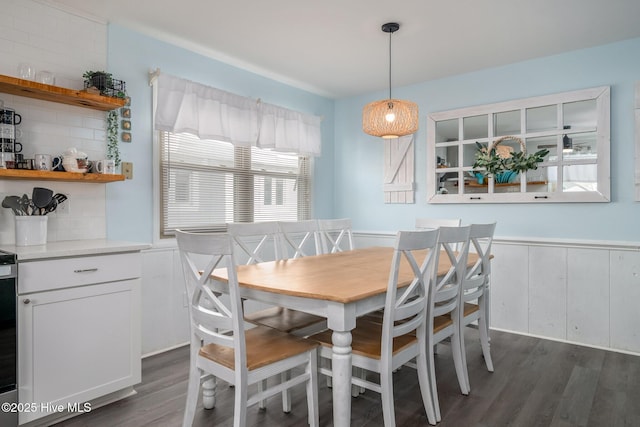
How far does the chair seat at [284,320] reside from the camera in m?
2.20

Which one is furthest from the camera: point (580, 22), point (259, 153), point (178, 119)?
point (259, 153)

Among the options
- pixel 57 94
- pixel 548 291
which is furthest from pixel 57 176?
pixel 548 291

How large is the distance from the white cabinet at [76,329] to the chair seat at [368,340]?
3.79 feet

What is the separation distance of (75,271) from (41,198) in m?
0.55

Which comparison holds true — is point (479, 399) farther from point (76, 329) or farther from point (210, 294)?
point (76, 329)

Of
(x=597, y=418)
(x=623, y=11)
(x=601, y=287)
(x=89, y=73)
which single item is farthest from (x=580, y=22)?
(x=89, y=73)

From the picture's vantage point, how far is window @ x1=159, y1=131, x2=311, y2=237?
3.26 m

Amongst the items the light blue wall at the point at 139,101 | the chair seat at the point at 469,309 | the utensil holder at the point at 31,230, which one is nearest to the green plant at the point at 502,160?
the chair seat at the point at 469,309

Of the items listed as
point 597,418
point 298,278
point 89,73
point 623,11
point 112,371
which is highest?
point 623,11

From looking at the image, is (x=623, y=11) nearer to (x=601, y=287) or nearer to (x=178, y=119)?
(x=601, y=287)

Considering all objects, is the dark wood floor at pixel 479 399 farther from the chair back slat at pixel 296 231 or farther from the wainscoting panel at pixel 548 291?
the chair back slat at pixel 296 231

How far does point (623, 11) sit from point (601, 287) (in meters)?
2.06

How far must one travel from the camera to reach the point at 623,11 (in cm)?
271

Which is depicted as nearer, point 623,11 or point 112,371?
point 112,371
